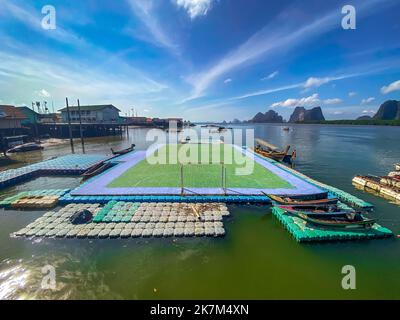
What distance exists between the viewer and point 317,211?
13.3 meters

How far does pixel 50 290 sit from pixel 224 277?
779 centimetres

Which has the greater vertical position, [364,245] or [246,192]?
[246,192]

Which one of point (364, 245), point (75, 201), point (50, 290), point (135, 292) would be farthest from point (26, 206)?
point (364, 245)

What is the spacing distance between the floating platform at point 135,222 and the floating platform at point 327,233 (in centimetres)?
447

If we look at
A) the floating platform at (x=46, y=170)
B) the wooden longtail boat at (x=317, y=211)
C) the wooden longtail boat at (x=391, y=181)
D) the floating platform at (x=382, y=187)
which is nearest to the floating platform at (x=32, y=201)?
the floating platform at (x=46, y=170)

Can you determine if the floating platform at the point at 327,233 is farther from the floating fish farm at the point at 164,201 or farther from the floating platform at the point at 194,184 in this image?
the floating platform at the point at 194,184

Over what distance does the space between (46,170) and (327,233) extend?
3051 cm

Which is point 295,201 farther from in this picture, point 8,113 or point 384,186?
point 8,113

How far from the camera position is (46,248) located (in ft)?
35.6

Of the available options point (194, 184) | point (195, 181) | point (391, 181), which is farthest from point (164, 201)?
point (391, 181)

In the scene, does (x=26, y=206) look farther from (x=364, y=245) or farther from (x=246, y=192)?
(x=364, y=245)

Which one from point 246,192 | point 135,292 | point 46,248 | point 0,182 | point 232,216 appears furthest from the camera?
point 0,182

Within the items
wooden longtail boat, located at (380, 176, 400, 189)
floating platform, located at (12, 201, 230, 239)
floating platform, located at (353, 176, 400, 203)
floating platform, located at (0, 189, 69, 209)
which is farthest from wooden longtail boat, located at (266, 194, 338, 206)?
floating platform, located at (0, 189, 69, 209)

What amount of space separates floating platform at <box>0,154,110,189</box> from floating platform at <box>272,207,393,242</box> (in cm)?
2505
